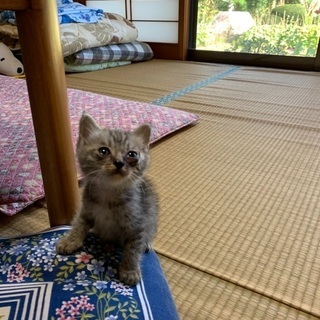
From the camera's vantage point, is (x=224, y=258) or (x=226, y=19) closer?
(x=224, y=258)

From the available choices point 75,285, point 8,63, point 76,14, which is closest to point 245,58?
point 76,14

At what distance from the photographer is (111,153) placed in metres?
0.69

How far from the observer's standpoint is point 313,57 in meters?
3.30

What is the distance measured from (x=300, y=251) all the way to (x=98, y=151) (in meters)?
0.61

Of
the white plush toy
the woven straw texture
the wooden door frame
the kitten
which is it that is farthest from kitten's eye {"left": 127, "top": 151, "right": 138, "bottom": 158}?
the wooden door frame

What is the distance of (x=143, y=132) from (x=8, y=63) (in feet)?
8.22

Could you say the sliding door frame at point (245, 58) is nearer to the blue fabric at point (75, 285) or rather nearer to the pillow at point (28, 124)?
the pillow at point (28, 124)

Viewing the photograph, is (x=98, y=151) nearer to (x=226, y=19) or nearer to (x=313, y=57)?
(x=313, y=57)

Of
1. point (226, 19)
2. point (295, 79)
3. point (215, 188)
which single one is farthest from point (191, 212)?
point (226, 19)

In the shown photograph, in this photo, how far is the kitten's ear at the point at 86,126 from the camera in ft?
2.46

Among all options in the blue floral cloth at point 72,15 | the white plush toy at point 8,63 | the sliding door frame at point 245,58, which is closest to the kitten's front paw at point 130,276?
the white plush toy at point 8,63

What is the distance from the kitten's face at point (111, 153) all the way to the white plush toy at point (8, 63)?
2.46 metres

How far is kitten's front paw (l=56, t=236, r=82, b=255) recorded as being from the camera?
0.73m

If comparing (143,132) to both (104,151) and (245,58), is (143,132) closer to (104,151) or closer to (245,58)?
(104,151)
